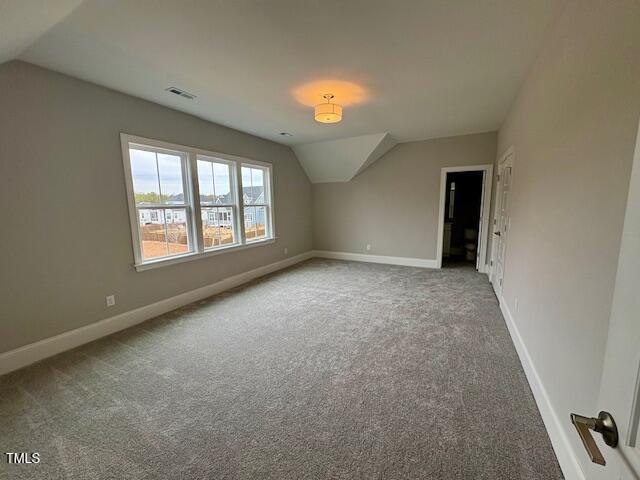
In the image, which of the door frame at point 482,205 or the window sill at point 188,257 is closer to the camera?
the window sill at point 188,257

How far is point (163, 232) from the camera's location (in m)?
3.39

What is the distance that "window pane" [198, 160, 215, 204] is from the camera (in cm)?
382

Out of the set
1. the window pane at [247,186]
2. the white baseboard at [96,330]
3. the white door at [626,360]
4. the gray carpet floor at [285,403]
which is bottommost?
the gray carpet floor at [285,403]

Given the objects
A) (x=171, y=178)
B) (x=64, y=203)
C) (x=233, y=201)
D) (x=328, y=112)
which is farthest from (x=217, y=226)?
(x=328, y=112)

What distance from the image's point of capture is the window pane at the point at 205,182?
382 centimetres

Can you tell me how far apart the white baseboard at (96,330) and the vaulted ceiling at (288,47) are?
7.61 ft

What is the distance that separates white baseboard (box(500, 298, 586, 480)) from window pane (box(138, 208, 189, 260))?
152 inches

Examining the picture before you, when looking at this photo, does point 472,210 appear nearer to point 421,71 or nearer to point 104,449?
point 421,71

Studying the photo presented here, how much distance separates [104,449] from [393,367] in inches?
75.7

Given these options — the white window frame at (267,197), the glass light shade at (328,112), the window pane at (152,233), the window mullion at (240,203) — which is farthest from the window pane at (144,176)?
the glass light shade at (328,112)

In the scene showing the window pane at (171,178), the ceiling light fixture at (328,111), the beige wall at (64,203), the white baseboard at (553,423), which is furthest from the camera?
the window pane at (171,178)

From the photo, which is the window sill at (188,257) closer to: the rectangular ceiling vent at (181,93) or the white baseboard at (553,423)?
the rectangular ceiling vent at (181,93)

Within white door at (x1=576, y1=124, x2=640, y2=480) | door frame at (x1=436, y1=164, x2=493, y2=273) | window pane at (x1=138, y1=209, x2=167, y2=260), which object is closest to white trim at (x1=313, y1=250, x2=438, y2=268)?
door frame at (x1=436, y1=164, x2=493, y2=273)

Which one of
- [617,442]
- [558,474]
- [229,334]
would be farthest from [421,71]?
[229,334]
